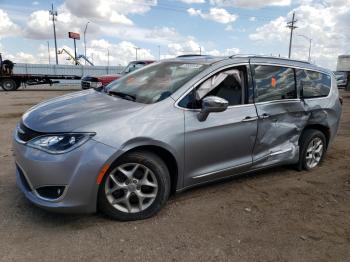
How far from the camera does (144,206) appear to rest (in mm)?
3541

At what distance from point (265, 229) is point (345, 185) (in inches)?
74.4

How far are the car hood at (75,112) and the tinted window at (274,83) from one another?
63.4 inches

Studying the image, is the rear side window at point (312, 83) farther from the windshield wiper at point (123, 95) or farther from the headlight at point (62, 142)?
the headlight at point (62, 142)

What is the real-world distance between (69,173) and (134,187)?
671mm

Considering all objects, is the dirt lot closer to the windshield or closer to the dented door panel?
the dented door panel

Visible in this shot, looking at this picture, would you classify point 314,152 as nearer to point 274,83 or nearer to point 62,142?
point 274,83

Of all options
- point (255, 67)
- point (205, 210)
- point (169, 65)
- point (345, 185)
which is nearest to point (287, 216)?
point (205, 210)

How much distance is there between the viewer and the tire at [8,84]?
23.4 m

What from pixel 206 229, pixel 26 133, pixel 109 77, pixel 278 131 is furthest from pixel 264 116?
pixel 109 77

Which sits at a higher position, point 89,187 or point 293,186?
point 89,187

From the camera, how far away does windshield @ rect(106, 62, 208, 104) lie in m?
3.78

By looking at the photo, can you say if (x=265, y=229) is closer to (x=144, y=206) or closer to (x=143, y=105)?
(x=144, y=206)

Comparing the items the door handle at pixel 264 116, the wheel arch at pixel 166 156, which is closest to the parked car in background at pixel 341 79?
the door handle at pixel 264 116

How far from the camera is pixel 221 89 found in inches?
157
